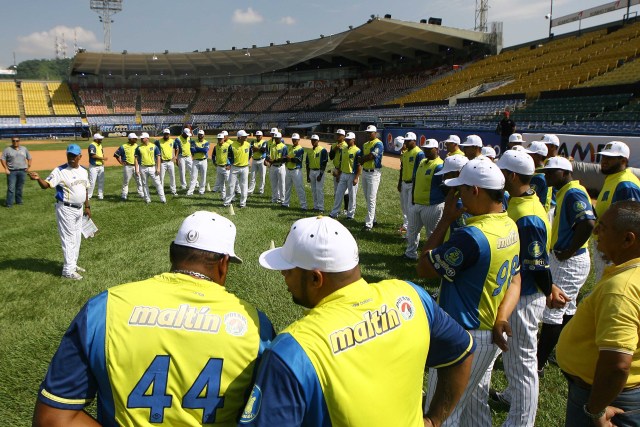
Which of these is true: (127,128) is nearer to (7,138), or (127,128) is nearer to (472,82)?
(7,138)

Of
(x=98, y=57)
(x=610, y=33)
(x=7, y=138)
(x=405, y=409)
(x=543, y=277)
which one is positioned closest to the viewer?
(x=405, y=409)

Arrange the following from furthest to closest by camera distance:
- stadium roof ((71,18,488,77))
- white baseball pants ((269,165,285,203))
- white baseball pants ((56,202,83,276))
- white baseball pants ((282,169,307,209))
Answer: stadium roof ((71,18,488,77)), white baseball pants ((269,165,285,203)), white baseball pants ((282,169,307,209)), white baseball pants ((56,202,83,276))

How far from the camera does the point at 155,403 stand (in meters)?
1.82

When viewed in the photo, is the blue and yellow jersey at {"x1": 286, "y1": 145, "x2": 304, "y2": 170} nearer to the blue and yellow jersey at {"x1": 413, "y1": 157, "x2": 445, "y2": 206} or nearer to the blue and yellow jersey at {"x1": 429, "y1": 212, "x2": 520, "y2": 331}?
the blue and yellow jersey at {"x1": 413, "y1": 157, "x2": 445, "y2": 206}

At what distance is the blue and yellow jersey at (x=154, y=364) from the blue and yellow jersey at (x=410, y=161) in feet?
27.0

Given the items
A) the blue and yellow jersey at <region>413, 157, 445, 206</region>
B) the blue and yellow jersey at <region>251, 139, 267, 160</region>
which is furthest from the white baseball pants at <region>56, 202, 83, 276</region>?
the blue and yellow jersey at <region>251, 139, 267, 160</region>

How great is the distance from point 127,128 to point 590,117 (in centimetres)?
5586

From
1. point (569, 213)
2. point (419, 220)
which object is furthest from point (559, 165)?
point (419, 220)

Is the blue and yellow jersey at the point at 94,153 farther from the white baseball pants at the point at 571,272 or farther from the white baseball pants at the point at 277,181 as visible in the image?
the white baseball pants at the point at 571,272

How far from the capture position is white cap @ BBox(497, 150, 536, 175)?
12.1 feet

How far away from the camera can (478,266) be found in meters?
2.97

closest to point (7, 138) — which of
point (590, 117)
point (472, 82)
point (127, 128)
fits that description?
point (127, 128)

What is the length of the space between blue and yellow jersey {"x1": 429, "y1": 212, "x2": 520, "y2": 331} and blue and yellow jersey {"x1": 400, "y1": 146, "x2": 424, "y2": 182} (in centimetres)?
658

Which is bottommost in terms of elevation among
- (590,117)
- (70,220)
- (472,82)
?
(70,220)
